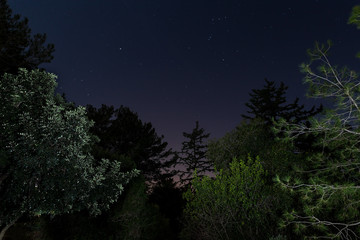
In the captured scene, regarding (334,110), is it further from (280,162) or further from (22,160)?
(22,160)

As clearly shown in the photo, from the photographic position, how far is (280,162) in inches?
481

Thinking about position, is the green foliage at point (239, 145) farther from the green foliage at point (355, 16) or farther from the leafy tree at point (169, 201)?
the green foliage at point (355, 16)

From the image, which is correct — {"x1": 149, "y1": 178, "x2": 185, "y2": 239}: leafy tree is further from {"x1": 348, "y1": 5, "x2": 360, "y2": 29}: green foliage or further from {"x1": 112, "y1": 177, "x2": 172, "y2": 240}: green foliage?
{"x1": 348, "y1": 5, "x2": 360, "y2": 29}: green foliage

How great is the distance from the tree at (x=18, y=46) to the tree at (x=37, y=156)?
2536 millimetres

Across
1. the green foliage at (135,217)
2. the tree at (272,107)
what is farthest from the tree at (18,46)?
the tree at (272,107)

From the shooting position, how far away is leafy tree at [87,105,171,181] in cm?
2355

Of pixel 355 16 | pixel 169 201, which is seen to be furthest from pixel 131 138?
pixel 355 16

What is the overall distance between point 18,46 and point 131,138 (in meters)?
15.4

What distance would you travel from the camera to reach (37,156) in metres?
7.29

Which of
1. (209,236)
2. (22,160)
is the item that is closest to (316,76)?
(209,236)

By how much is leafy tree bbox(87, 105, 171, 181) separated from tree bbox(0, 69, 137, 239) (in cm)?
1464

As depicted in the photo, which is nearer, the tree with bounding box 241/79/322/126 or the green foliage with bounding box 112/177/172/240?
the green foliage with bounding box 112/177/172/240

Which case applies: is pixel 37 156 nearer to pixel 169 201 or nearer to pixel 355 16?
pixel 355 16

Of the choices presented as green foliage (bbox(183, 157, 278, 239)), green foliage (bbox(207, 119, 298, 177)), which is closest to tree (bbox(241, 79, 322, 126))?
green foliage (bbox(207, 119, 298, 177))
